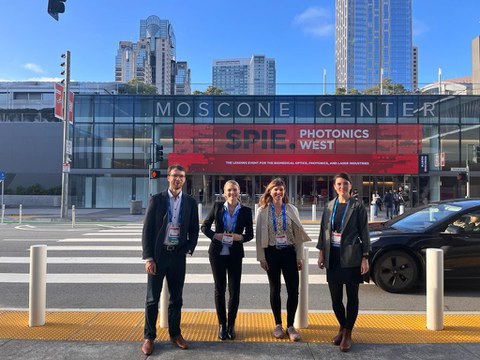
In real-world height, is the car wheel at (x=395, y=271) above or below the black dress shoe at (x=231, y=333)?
above

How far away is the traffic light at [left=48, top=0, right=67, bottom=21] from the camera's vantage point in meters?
8.20

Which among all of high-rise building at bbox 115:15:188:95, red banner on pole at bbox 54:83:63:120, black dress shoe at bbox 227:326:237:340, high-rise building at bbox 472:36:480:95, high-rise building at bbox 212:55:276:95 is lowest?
black dress shoe at bbox 227:326:237:340

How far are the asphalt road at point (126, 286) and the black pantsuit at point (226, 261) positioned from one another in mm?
1469

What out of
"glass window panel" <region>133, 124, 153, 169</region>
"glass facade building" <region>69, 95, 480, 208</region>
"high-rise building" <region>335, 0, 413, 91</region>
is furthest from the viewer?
"high-rise building" <region>335, 0, 413, 91</region>

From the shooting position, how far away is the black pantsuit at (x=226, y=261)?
14.6 feet

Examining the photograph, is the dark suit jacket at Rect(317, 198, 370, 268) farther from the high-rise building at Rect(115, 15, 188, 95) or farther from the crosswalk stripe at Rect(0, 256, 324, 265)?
the high-rise building at Rect(115, 15, 188, 95)

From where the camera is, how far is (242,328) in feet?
16.0

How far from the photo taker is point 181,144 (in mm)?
31984

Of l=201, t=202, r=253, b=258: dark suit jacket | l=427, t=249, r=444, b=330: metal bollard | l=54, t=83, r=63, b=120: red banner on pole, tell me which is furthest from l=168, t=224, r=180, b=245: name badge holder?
l=54, t=83, r=63, b=120: red banner on pole

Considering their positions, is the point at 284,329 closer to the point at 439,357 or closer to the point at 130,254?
the point at 439,357

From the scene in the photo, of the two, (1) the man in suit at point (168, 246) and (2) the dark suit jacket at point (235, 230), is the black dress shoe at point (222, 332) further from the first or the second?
(2) the dark suit jacket at point (235, 230)

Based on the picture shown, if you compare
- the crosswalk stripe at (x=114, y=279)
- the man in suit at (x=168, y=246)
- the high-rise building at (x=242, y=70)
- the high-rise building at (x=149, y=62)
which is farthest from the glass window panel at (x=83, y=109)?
the high-rise building at (x=149, y=62)

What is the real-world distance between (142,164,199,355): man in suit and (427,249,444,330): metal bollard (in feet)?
8.99

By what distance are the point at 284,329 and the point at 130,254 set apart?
6.35 metres
